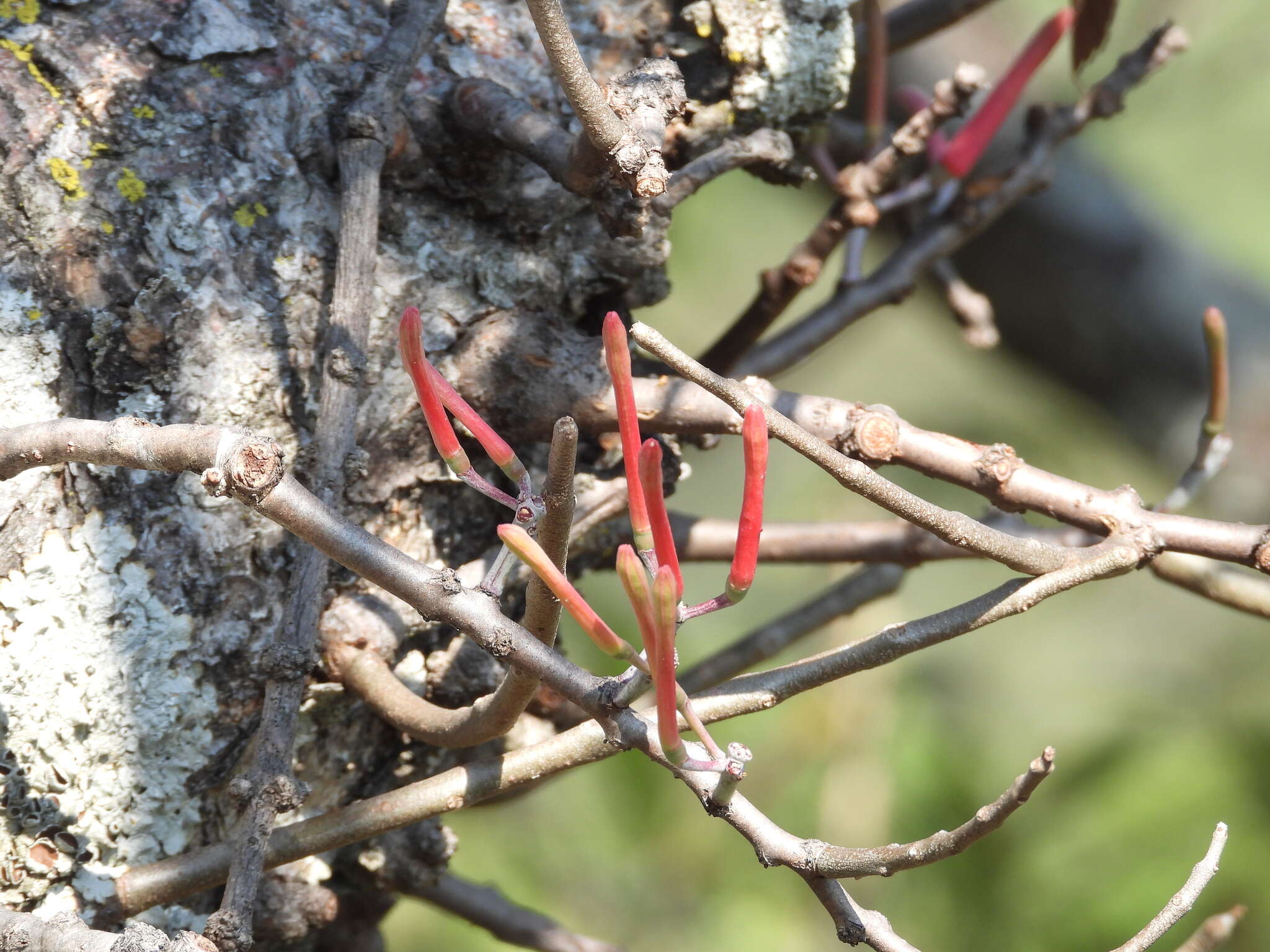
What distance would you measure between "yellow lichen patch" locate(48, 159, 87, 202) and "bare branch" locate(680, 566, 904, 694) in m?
0.66

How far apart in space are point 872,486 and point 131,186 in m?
0.48

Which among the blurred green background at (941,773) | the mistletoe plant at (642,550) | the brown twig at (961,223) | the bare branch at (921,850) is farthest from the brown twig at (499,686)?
the blurred green background at (941,773)

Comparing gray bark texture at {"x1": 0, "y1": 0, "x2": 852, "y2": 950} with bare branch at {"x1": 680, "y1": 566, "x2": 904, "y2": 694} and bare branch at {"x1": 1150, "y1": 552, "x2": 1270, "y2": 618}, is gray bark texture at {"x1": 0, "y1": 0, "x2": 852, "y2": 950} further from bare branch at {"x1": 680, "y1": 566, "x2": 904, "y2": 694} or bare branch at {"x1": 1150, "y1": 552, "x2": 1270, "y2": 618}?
bare branch at {"x1": 1150, "y1": 552, "x2": 1270, "y2": 618}

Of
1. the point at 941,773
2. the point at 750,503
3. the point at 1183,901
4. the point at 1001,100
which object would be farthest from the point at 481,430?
the point at 941,773

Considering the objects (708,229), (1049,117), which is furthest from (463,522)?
(708,229)

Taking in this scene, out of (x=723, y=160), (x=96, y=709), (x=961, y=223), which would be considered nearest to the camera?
(x=96, y=709)

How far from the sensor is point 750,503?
1.48 feet

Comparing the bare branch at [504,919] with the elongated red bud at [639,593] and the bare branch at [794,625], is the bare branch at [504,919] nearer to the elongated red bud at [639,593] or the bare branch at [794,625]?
the bare branch at [794,625]

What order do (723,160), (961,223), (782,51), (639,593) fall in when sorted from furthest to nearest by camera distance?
(961,223) → (782,51) → (723,160) → (639,593)

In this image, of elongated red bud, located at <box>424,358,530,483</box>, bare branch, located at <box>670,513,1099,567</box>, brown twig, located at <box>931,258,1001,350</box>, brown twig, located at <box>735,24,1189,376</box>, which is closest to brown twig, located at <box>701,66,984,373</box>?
brown twig, located at <box>735,24,1189,376</box>

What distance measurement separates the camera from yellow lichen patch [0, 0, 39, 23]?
2.15ft

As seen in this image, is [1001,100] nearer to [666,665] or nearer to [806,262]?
[806,262]

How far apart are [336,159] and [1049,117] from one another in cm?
84

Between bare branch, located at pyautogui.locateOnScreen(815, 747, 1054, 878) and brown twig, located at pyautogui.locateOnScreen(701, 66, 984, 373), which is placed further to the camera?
brown twig, located at pyautogui.locateOnScreen(701, 66, 984, 373)
